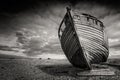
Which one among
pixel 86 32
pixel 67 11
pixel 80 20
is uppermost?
pixel 67 11

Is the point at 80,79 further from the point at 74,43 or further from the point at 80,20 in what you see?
the point at 80,20

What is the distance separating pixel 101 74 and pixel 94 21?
4.35m

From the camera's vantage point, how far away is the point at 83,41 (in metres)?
7.88

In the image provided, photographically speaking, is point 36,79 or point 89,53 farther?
point 89,53

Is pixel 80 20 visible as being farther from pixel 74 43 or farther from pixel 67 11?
pixel 74 43

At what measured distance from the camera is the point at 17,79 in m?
6.09

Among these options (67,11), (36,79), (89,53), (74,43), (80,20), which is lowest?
(36,79)

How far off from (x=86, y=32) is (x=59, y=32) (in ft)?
10.2

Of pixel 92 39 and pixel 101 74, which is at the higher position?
pixel 92 39

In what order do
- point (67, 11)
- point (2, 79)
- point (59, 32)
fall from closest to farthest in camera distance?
1. point (2, 79)
2. point (67, 11)
3. point (59, 32)

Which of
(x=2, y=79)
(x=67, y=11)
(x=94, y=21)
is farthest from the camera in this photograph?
(x=94, y=21)

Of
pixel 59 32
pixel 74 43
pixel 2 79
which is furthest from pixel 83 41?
pixel 2 79

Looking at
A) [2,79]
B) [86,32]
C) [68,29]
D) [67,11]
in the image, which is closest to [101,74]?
[86,32]

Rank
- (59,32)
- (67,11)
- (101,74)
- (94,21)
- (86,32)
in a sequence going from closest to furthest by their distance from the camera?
Result: (101,74) → (67,11) → (86,32) → (94,21) → (59,32)
